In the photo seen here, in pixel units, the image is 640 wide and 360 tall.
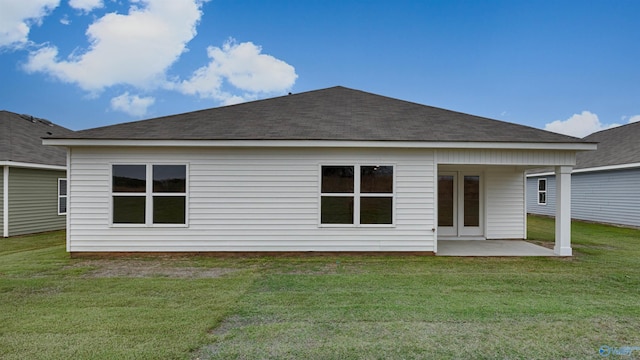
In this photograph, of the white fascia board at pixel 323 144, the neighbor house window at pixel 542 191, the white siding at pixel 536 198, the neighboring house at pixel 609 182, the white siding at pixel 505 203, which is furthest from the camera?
the neighbor house window at pixel 542 191

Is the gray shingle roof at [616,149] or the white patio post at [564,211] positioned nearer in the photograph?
the white patio post at [564,211]

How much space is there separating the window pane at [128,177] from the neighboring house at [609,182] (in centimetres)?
1700

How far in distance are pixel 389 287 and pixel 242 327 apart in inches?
98.2

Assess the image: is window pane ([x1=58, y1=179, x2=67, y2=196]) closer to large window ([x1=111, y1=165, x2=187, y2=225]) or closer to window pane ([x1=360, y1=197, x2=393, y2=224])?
large window ([x1=111, y1=165, x2=187, y2=225])

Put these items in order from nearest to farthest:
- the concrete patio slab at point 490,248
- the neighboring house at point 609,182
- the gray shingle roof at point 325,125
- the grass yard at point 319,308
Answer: the grass yard at point 319,308 → the gray shingle roof at point 325,125 → the concrete patio slab at point 490,248 → the neighboring house at point 609,182

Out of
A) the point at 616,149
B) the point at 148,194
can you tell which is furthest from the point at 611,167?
the point at 148,194

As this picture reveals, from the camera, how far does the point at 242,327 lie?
3857 mm

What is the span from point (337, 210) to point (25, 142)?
42.4 ft

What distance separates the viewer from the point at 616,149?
52.7 feet

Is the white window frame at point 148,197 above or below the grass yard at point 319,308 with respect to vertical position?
above

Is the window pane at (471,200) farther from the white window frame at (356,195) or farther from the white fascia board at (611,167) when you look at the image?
the white fascia board at (611,167)

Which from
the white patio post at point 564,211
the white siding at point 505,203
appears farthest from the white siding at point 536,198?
the white patio post at point 564,211

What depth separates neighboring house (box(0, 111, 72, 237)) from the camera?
11.5 meters

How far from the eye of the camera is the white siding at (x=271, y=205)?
7.82 metres
